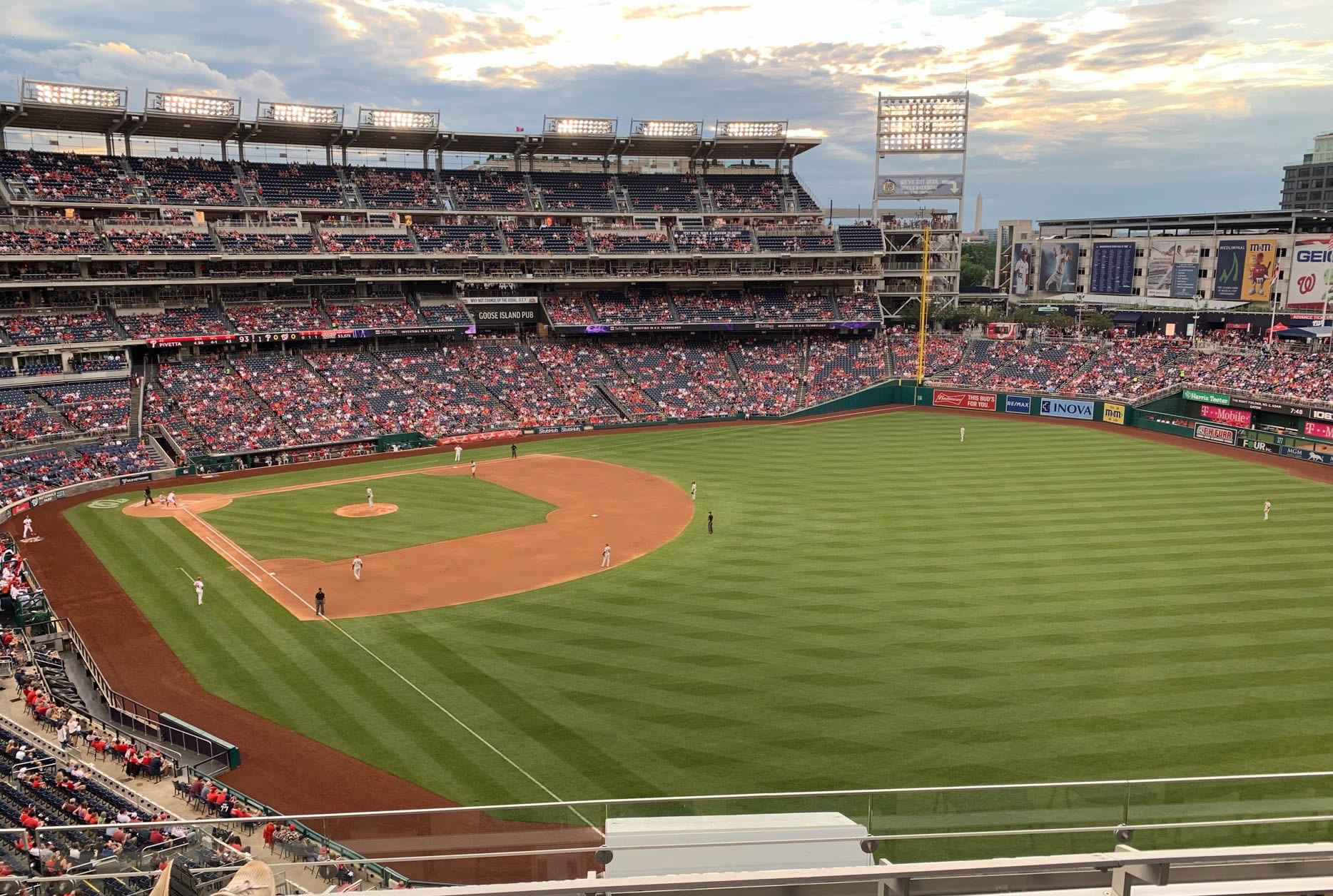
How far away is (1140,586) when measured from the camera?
1103 inches

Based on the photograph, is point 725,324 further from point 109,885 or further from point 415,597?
point 109,885

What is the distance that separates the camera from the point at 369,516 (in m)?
38.6

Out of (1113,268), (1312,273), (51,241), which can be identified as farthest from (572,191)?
(1312,273)

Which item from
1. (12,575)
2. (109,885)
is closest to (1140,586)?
(109,885)

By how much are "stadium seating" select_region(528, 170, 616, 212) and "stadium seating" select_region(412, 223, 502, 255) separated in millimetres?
6392

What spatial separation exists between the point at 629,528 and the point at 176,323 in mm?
37957

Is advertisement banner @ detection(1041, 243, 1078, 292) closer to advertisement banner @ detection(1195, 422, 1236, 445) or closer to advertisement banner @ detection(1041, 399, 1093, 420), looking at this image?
advertisement banner @ detection(1041, 399, 1093, 420)

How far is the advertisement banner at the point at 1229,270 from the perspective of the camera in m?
78.1

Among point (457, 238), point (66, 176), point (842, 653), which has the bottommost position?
point (842, 653)

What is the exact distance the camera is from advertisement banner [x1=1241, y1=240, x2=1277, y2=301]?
75250 mm

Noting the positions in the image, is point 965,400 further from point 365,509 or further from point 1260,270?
point 365,509

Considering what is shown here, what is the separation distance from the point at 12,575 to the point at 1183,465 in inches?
2023

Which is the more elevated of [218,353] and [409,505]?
[218,353]

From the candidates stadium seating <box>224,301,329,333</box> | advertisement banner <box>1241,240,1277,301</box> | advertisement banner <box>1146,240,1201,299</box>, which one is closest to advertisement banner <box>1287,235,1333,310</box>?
advertisement banner <box>1241,240,1277,301</box>
